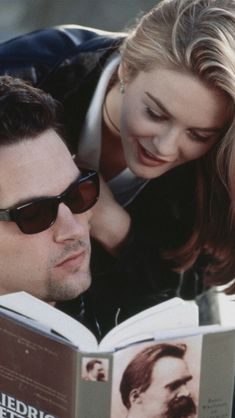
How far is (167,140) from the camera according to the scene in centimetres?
226

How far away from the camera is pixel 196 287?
2787 millimetres

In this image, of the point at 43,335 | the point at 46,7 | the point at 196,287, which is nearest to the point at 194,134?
the point at 196,287

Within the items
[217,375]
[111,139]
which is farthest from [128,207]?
[217,375]

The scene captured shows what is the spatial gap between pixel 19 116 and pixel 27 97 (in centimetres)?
8

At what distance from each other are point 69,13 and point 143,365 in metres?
3.31

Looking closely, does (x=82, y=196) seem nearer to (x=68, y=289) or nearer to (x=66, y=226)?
(x=66, y=226)

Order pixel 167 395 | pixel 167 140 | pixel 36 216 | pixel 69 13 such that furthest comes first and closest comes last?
pixel 69 13 < pixel 167 140 < pixel 36 216 < pixel 167 395

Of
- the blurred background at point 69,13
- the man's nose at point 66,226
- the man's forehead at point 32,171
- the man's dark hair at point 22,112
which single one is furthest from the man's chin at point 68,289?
the blurred background at point 69,13

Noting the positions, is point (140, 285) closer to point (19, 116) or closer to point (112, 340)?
point (19, 116)

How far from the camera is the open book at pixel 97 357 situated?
1.63m

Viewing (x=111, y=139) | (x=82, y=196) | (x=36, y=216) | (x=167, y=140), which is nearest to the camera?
(x=36, y=216)

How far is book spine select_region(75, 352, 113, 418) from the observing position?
5.26 ft

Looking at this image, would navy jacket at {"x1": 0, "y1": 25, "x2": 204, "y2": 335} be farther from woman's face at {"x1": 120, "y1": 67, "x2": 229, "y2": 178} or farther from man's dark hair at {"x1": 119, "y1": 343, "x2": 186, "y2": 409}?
man's dark hair at {"x1": 119, "y1": 343, "x2": 186, "y2": 409}

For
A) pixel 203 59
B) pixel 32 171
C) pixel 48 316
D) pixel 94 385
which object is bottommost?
pixel 94 385
